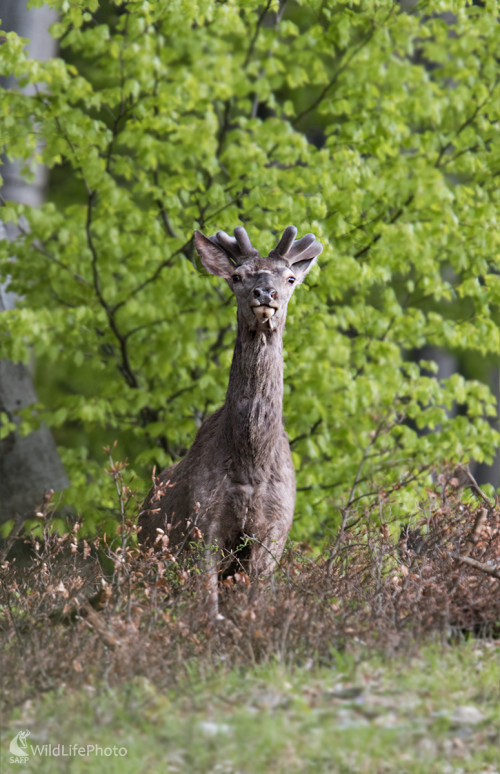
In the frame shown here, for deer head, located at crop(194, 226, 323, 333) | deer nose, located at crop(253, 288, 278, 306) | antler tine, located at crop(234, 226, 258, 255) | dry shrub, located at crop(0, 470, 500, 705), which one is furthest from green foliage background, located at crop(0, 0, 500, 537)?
dry shrub, located at crop(0, 470, 500, 705)

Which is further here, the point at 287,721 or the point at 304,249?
the point at 304,249

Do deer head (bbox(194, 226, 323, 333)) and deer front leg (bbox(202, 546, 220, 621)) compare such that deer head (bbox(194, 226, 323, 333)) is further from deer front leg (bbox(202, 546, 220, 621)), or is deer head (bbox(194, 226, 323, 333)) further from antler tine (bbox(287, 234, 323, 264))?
deer front leg (bbox(202, 546, 220, 621))

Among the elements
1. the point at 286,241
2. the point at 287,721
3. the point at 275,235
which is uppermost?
the point at 275,235

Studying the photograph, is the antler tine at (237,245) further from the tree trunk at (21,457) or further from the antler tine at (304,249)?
the tree trunk at (21,457)

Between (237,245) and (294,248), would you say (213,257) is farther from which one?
(294,248)

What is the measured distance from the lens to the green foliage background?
10.8 meters

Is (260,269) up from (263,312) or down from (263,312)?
up

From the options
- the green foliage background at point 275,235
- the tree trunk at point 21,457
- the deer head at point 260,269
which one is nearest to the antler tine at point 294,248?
the deer head at point 260,269

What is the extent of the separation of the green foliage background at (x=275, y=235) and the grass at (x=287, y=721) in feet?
16.4

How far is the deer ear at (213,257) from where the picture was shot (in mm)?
7801

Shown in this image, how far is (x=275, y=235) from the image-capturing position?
10594 mm

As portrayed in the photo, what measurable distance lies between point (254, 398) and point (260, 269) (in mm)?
958

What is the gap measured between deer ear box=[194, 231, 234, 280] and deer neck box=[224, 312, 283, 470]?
28.7 inches

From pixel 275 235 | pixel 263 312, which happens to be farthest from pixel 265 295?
pixel 275 235
